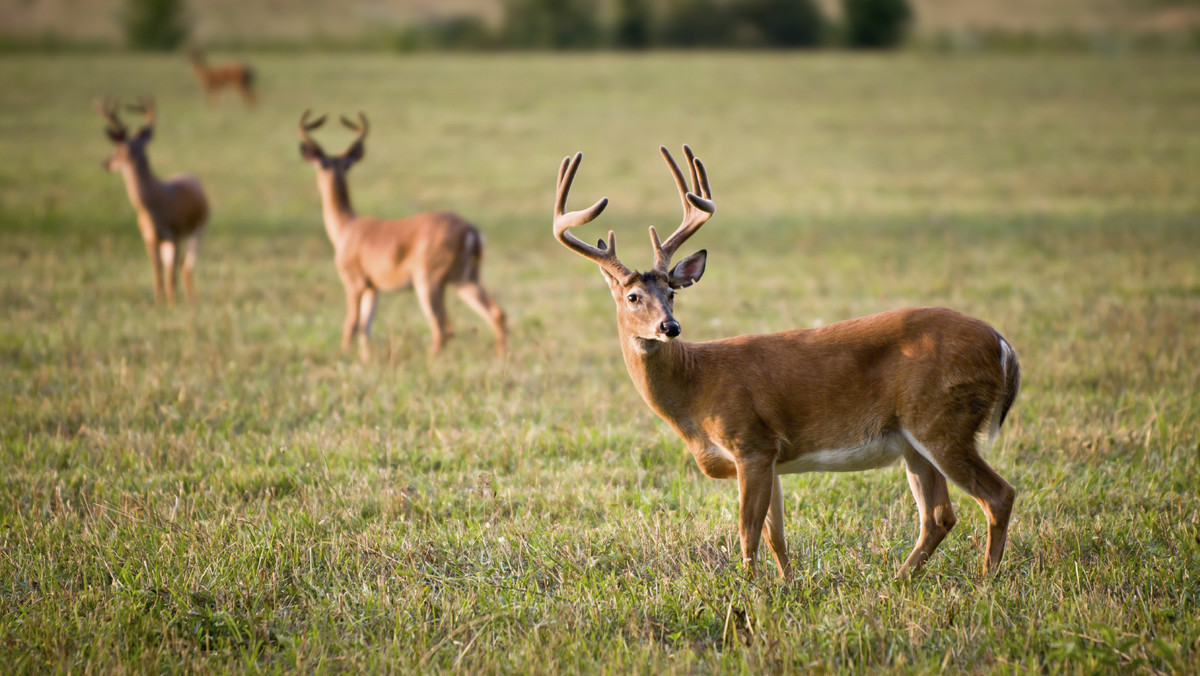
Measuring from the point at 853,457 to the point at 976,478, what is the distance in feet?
1.72

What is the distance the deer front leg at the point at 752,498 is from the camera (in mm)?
4719

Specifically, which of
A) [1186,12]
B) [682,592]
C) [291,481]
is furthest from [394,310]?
[1186,12]

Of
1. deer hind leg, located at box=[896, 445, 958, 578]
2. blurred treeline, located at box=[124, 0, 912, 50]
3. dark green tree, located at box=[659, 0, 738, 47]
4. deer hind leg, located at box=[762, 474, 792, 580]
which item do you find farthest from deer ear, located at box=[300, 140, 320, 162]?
dark green tree, located at box=[659, 0, 738, 47]

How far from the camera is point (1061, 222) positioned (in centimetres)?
1658

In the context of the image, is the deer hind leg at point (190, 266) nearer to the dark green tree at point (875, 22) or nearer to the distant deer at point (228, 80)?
the distant deer at point (228, 80)

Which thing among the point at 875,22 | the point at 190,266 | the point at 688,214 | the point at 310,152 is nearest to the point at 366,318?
the point at 310,152

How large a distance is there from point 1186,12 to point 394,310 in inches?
2848

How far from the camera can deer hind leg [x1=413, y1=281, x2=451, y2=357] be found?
367 inches

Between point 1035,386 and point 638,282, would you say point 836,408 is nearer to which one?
point 638,282

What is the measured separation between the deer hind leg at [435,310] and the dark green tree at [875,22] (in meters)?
57.7

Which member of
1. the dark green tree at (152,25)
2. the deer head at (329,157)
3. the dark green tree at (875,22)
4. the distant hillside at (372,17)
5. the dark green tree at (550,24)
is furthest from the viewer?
the dark green tree at (550,24)

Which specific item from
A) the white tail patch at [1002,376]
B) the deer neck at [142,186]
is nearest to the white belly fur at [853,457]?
the white tail patch at [1002,376]

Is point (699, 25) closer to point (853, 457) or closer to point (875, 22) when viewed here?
point (875, 22)

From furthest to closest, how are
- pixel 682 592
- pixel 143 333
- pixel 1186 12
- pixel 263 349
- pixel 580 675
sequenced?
pixel 1186 12 < pixel 143 333 < pixel 263 349 < pixel 682 592 < pixel 580 675
